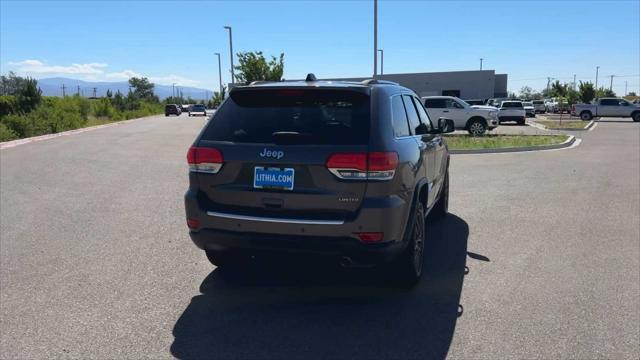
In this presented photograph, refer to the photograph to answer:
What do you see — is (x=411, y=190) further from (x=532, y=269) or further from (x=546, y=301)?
(x=532, y=269)

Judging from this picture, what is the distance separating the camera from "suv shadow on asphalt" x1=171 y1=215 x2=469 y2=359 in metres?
3.52

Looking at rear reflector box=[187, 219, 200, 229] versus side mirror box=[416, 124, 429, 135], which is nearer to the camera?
rear reflector box=[187, 219, 200, 229]

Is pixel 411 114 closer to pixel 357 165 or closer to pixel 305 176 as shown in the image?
pixel 357 165

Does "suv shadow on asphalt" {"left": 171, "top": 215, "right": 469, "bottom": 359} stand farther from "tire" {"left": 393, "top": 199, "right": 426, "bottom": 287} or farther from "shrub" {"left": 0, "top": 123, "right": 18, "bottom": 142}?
"shrub" {"left": 0, "top": 123, "right": 18, "bottom": 142}

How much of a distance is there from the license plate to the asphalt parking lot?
1041mm

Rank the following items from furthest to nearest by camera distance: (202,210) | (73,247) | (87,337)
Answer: (73,247)
(202,210)
(87,337)

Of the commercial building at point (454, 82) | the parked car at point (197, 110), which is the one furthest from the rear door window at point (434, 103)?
the parked car at point (197, 110)

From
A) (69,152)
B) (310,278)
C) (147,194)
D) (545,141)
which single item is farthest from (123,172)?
(545,141)

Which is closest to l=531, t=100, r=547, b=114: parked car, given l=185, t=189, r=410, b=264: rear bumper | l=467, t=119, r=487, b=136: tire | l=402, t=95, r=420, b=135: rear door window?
l=467, t=119, r=487, b=136: tire

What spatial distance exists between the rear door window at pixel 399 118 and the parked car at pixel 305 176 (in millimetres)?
50

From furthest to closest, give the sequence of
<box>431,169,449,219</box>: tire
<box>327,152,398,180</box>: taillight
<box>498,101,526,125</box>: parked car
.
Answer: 1. <box>498,101,526,125</box>: parked car
2. <box>431,169,449,219</box>: tire
3. <box>327,152,398,180</box>: taillight

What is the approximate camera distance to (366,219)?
3756 mm

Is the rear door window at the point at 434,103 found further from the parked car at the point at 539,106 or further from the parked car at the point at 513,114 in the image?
the parked car at the point at 539,106

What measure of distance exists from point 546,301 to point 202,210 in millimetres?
3001
